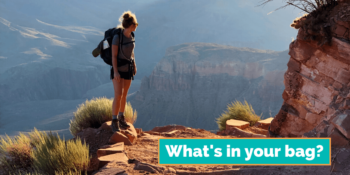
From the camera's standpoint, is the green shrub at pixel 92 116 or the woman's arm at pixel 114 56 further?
the green shrub at pixel 92 116

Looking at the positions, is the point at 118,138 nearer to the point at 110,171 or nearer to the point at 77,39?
the point at 110,171

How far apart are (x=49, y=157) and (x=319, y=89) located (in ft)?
12.2

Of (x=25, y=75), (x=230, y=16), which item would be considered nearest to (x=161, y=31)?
(x=230, y=16)

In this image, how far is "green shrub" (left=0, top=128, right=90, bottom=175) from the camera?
294 cm

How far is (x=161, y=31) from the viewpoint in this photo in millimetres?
136875

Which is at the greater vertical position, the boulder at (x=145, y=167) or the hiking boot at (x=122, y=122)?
the hiking boot at (x=122, y=122)

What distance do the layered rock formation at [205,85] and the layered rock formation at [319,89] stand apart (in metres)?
53.4

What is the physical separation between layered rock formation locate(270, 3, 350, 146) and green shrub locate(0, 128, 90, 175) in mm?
2684

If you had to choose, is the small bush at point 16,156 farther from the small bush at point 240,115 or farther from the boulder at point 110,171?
the small bush at point 240,115

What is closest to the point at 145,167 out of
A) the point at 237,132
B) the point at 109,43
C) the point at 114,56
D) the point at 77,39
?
the point at 114,56

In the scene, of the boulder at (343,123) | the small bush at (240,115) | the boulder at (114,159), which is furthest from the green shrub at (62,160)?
the small bush at (240,115)

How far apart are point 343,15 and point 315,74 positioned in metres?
0.88

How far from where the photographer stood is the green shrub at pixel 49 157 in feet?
Answer: 9.64

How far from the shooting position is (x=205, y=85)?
6775cm
